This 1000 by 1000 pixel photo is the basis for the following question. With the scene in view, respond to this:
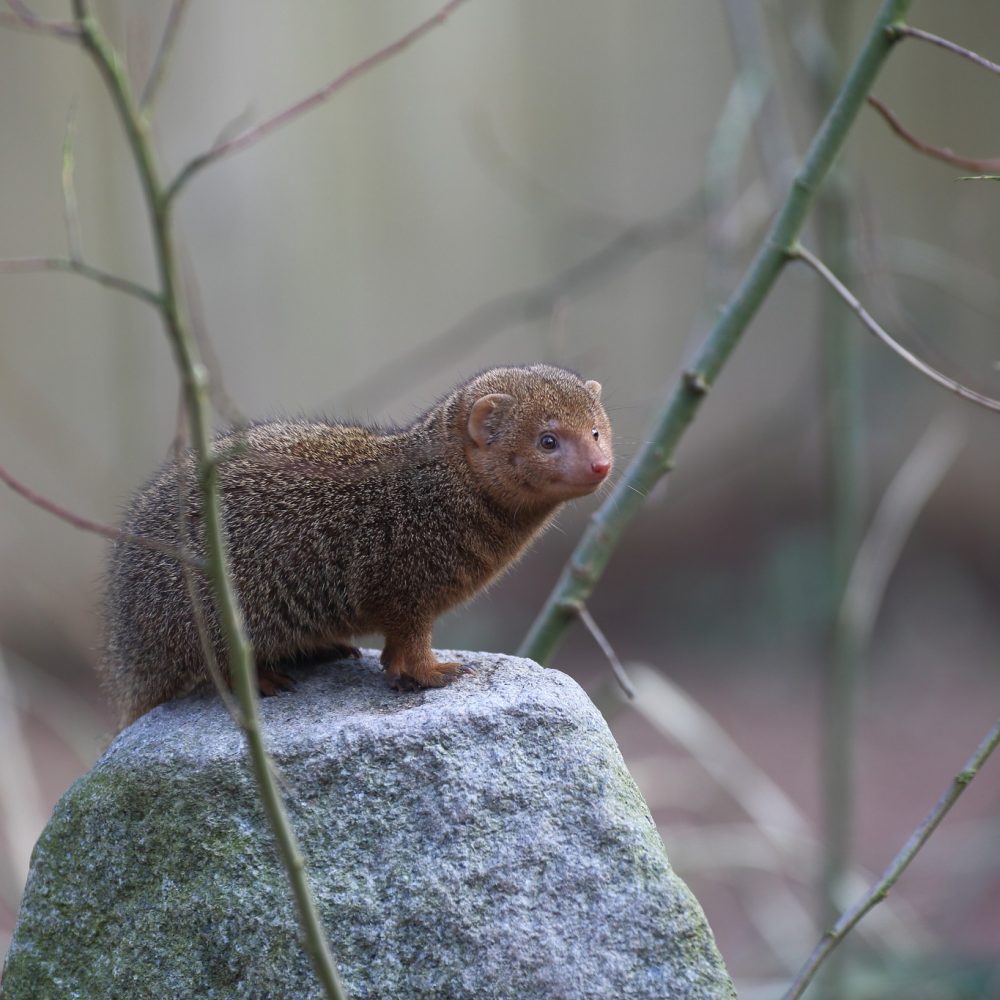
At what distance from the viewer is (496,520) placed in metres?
3.74

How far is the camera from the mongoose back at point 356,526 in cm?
335

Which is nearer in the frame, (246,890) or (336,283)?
(246,890)

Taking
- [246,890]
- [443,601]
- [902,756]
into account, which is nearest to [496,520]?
[443,601]

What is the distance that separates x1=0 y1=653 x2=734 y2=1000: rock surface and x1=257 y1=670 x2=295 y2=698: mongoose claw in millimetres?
357

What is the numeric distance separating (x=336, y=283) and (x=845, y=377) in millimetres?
6148

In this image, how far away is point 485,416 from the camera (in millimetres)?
3748

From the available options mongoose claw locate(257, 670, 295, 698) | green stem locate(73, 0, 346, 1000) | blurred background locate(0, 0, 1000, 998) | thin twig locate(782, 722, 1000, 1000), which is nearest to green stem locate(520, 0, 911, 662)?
mongoose claw locate(257, 670, 295, 698)

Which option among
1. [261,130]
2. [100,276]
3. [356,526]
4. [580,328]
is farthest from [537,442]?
[580,328]

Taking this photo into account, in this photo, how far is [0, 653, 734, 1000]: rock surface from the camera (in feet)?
8.35

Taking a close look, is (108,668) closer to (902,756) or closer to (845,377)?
(845,377)

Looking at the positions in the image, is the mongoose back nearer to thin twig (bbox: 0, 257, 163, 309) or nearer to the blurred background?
thin twig (bbox: 0, 257, 163, 309)

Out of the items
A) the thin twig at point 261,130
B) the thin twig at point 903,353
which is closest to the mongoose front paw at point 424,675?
the thin twig at point 903,353

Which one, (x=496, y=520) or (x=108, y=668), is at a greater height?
(x=496, y=520)

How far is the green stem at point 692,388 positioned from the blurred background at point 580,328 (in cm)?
487
